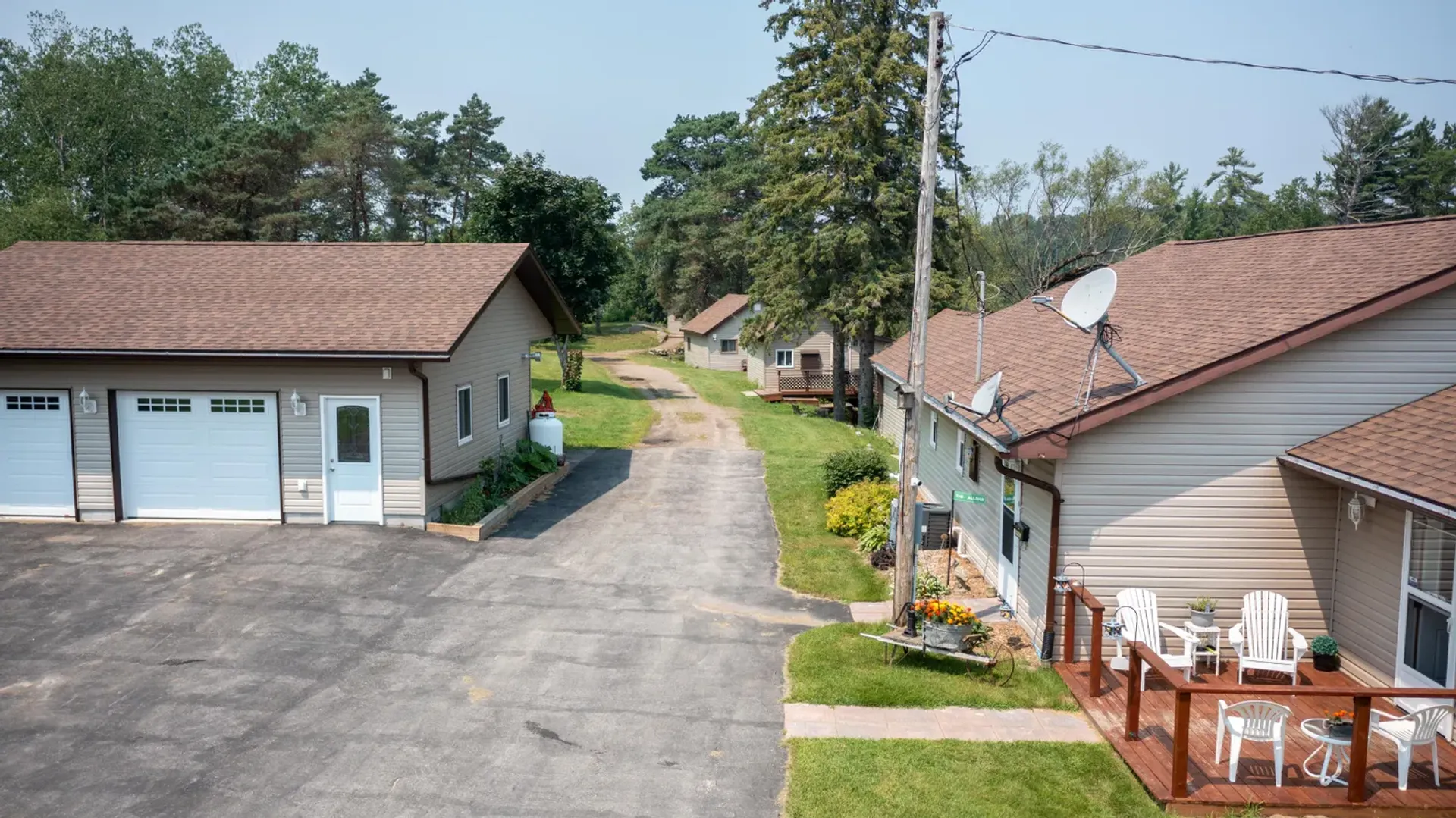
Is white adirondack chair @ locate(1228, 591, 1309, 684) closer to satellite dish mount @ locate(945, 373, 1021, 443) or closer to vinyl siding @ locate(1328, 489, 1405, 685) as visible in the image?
vinyl siding @ locate(1328, 489, 1405, 685)

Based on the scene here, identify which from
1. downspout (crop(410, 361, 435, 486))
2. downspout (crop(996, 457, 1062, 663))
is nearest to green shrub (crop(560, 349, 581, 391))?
downspout (crop(410, 361, 435, 486))

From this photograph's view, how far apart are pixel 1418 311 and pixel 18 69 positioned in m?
66.1

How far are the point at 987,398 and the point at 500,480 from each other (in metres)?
11.6

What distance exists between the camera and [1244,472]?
10648 mm

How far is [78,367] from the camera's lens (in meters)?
16.5

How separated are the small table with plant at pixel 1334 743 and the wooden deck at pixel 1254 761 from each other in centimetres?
9

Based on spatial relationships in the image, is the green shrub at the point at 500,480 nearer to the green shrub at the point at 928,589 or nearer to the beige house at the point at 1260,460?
the green shrub at the point at 928,589

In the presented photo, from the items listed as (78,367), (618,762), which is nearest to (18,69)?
(78,367)

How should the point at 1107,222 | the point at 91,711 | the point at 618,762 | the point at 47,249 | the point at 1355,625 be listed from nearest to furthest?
the point at 618,762 → the point at 91,711 → the point at 1355,625 → the point at 47,249 → the point at 1107,222

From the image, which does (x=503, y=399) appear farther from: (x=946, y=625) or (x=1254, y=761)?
(x=1254, y=761)

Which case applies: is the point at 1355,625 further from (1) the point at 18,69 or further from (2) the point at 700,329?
(1) the point at 18,69

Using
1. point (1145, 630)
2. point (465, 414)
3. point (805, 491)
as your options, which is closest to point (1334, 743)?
point (1145, 630)

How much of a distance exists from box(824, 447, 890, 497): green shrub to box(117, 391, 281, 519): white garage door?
10.6m

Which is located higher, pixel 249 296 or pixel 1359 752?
pixel 249 296
